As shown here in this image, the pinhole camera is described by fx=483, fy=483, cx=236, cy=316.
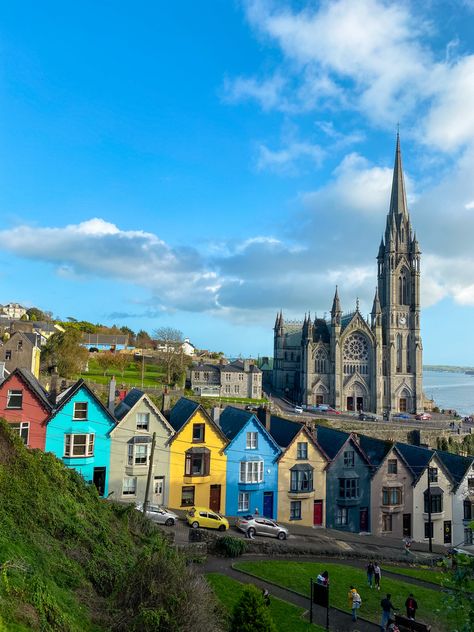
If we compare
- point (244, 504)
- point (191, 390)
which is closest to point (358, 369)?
point (191, 390)

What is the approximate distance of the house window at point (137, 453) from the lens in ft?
110

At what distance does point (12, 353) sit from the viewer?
65.6 meters

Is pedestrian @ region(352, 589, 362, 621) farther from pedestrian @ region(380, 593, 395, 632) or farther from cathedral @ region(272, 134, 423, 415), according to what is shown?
cathedral @ region(272, 134, 423, 415)

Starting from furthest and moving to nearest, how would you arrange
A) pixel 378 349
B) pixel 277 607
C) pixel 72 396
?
pixel 378 349, pixel 72 396, pixel 277 607

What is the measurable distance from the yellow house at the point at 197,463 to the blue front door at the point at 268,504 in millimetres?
3244

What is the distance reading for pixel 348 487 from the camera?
125ft

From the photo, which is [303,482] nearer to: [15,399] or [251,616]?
[15,399]

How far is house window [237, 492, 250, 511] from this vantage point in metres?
35.5

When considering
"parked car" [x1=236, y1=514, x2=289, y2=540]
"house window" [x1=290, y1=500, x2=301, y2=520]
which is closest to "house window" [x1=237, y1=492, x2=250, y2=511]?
"house window" [x1=290, y1=500, x2=301, y2=520]

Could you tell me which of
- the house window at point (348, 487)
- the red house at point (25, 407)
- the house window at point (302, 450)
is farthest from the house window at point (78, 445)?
the house window at point (348, 487)

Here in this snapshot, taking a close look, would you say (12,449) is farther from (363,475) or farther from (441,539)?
(441,539)

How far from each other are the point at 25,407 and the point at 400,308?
300ft

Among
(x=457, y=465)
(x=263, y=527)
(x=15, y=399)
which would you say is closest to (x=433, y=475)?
(x=457, y=465)

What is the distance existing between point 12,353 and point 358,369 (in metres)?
67.7
